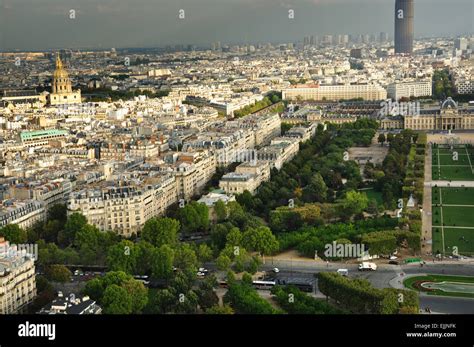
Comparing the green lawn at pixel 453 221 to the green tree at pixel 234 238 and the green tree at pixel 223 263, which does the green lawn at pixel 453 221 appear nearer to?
the green tree at pixel 234 238

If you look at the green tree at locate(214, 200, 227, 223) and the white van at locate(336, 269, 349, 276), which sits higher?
the green tree at locate(214, 200, 227, 223)

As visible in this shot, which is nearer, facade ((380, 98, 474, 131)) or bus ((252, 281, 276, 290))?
bus ((252, 281, 276, 290))

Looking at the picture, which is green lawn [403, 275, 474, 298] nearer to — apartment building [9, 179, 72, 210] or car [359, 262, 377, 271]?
car [359, 262, 377, 271]

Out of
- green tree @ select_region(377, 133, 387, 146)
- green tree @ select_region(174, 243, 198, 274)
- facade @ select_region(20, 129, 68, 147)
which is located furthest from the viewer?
green tree @ select_region(377, 133, 387, 146)

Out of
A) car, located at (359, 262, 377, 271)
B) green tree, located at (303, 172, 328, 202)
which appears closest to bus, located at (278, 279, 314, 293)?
car, located at (359, 262, 377, 271)

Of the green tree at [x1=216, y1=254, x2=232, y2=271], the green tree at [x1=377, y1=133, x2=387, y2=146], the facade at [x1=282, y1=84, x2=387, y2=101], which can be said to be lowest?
the green tree at [x1=216, y1=254, x2=232, y2=271]

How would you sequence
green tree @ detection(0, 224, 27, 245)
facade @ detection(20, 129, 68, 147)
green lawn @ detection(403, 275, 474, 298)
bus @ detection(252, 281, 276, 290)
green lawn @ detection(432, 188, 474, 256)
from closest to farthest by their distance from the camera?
green lawn @ detection(403, 275, 474, 298) < bus @ detection(252, 281, 276, 290) < green tree @ detection(0, 224, 27, 245) < green lawn @ detection(432, 188, 474, 256) < facade @ detection(20, 129, 68, 147)
